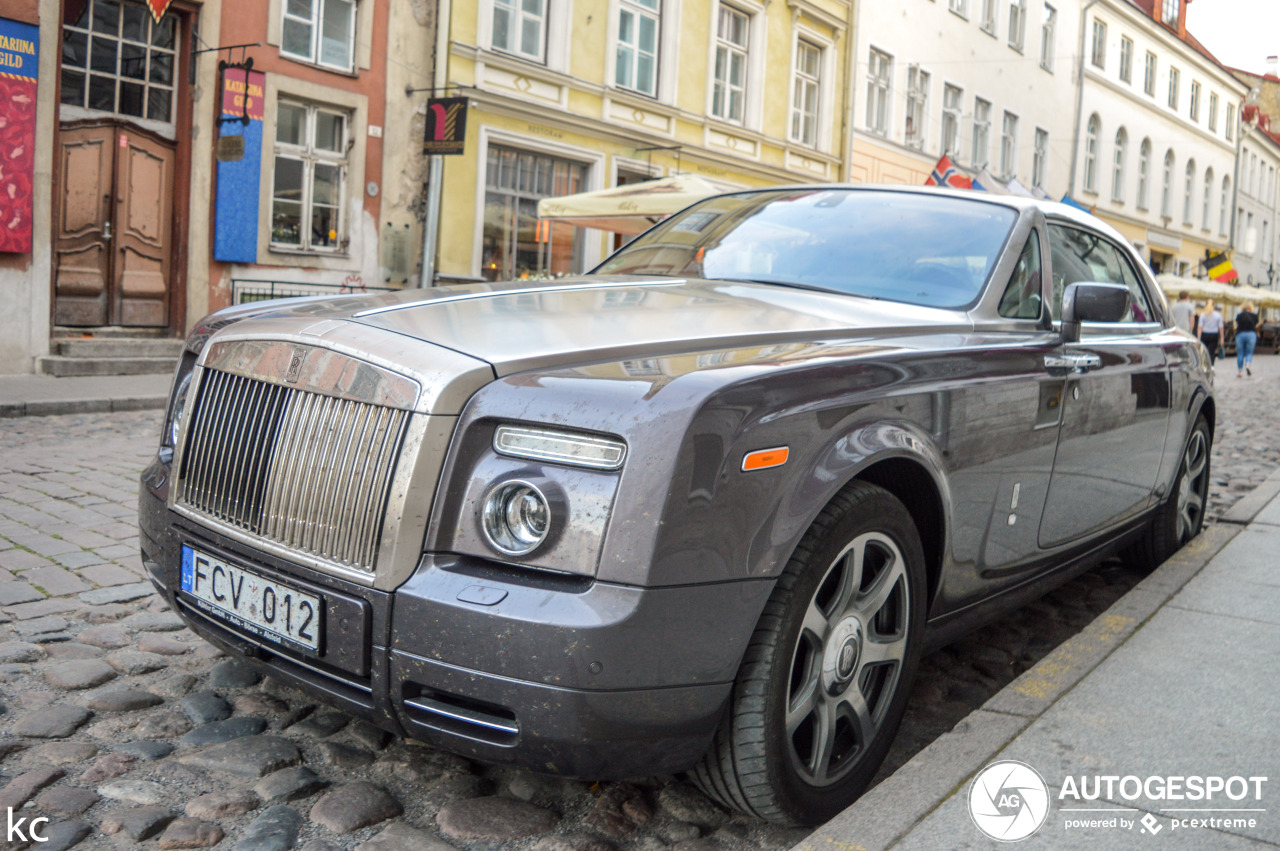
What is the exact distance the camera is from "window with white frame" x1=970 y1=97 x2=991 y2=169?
29719 mm

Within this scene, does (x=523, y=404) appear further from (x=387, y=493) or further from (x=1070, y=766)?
(x=1070, y=766)

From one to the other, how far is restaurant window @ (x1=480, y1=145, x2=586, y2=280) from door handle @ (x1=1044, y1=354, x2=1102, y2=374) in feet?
43.6

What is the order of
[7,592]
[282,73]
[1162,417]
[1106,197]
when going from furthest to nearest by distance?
[1106,197], [282,73], [1162,417], [7,592]

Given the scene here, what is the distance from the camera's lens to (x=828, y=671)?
8.34ft

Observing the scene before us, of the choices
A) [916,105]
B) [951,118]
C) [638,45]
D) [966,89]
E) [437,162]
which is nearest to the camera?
[437,162]

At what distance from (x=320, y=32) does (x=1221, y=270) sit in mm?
32450

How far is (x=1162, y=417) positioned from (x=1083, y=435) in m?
1.08

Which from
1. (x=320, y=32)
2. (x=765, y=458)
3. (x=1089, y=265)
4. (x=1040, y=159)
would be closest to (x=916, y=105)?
(x=1040, y=159)

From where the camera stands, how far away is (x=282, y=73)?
533 inches

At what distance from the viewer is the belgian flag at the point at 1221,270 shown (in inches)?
1452

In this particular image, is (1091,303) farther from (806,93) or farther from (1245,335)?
(1245,335)

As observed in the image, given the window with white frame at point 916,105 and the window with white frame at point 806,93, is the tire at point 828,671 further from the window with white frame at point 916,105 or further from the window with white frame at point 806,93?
the window with white frame at point 916,105

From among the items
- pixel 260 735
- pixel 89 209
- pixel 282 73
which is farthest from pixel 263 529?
pixel 282 73

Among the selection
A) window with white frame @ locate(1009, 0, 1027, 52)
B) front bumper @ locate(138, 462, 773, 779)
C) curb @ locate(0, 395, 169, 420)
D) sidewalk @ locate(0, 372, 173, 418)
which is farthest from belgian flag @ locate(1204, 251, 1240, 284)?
front bumper @ locate(138, 462, 773, 779)
